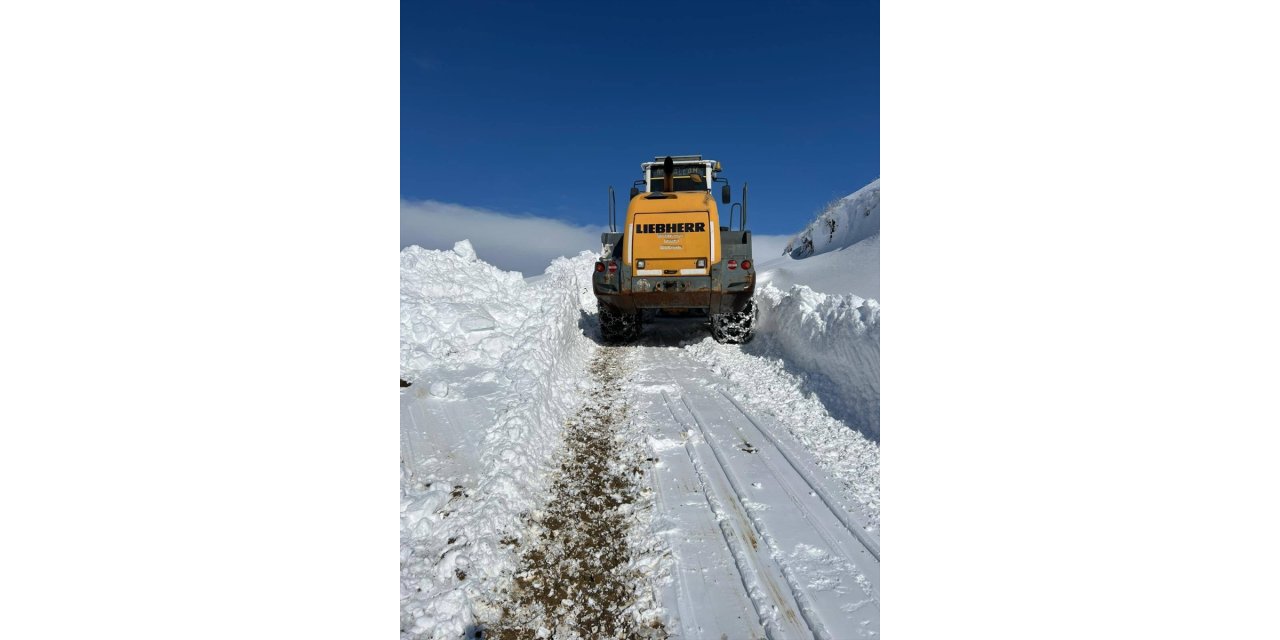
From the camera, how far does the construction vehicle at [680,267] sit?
8.07 meters

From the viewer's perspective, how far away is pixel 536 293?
987 cm

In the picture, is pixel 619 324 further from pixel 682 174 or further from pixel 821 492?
pixel 821 492

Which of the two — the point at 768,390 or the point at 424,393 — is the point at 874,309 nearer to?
the point at 768,390

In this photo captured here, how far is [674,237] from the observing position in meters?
8.23

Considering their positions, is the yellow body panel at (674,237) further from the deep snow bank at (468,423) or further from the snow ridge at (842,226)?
the snow ridge at (842,226)

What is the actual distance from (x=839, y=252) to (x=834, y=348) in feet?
45.2

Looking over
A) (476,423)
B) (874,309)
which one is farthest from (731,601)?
(874,309)

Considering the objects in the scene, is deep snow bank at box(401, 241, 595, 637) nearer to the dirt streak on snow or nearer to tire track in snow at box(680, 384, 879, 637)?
the dirt streak on snow

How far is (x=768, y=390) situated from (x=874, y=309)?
137 cm

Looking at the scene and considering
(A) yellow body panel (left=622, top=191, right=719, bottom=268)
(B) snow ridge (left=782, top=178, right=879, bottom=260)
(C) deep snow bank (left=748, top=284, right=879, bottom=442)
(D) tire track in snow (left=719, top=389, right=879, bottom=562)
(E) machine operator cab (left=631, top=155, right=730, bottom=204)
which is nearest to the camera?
(D) tire track in snow (left=719, top=389, right=879, bottom=562)

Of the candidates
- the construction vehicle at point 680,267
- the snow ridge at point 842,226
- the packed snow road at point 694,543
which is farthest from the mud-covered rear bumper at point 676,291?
Result: the snow ridge at point 842,226

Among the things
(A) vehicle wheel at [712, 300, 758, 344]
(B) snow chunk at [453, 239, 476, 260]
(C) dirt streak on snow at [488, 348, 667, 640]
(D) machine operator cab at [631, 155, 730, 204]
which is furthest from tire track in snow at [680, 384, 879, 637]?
(B) snow chunk at [453, 239, 476, 260]

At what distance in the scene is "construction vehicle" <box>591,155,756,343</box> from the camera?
8.07 meters

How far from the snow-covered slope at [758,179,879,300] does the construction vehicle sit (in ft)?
12.1
